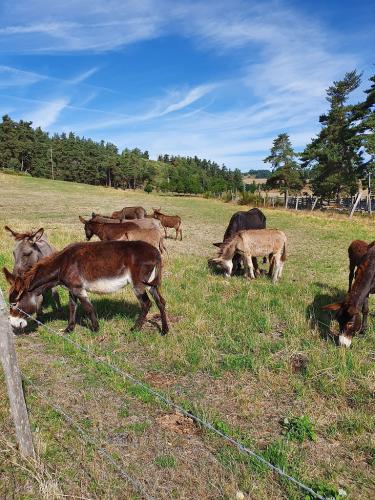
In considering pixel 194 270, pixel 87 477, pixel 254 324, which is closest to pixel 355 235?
pixel 194 270

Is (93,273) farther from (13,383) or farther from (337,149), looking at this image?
(337,149)

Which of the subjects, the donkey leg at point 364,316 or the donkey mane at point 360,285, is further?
the donkey leg at point 364,316

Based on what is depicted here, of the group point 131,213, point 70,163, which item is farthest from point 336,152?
point 70,163

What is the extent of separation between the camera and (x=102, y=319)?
22.1 ft

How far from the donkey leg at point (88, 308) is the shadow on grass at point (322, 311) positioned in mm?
3805

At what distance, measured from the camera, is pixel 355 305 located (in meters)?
5.39

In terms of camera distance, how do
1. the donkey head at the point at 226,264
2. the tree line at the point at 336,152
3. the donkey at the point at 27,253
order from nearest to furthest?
the donkey at the point at 27,253 → the donkey head at the point at 226,264 → the tree line at the point at 336,152

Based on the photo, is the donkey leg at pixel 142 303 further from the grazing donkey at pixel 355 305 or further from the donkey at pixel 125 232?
the donkey at pixel 125 232

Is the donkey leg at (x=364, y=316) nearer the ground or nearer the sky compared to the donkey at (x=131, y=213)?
nearer the ground

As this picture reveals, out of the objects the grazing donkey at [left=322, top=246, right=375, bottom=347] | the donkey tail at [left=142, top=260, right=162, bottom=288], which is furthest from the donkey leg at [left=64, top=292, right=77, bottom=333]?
the grazing donkey at [left=322, top=246, right=375, bottom=347]

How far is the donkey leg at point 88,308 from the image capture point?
236 inches

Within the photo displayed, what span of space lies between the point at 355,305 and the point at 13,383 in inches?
184

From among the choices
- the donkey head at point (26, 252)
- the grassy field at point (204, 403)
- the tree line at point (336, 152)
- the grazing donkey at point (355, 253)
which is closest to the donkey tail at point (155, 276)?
the grassy field at point (204, 403)

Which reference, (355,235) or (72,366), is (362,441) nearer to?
(72,366)
